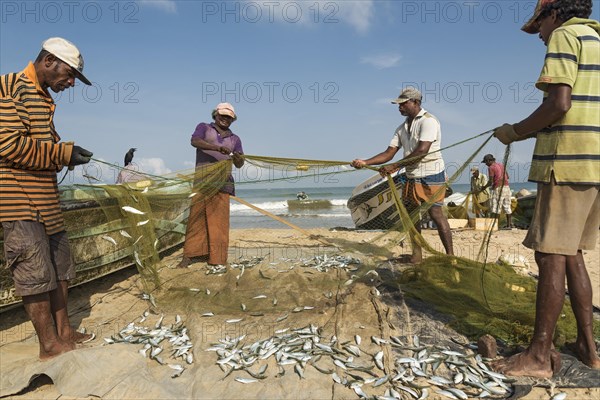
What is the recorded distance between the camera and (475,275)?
16.2 feet

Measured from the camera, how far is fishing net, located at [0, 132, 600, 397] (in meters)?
3.91

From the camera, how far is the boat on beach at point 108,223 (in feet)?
17.5

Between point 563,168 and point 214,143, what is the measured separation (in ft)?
15.9

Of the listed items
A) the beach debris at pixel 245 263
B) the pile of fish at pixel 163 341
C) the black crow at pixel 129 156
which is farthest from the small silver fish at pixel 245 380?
the black crow at pixel 129 156

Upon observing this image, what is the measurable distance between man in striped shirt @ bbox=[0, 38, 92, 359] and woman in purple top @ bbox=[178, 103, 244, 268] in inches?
111

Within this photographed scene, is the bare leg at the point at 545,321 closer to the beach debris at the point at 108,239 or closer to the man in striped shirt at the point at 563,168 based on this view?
the man in striped shirt at the point at 563,168

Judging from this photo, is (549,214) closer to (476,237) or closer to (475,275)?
(475,275)

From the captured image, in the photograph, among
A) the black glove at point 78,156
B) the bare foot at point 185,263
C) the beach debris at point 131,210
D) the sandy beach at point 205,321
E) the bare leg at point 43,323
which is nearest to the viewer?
the sandy beach at point 205,321

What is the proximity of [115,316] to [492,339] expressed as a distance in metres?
4.00

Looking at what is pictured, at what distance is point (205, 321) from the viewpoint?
4.37 meters

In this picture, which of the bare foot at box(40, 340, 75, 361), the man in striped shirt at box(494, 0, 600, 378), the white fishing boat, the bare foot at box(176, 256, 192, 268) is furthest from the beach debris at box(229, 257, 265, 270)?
the white fishing boat

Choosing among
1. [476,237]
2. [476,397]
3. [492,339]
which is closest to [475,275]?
[492,339]

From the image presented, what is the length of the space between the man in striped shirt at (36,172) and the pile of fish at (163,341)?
1.69 ft

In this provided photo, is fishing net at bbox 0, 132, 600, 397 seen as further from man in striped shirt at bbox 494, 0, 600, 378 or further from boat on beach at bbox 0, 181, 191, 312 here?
man in striped shirt at bbox 494, 0, 600, 378
